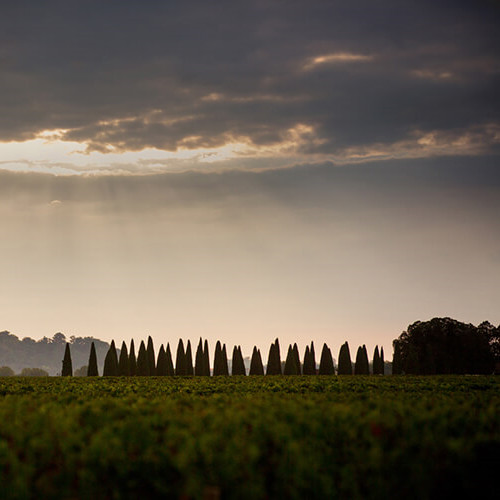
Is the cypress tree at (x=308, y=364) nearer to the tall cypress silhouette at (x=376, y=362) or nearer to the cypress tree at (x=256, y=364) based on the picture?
the cypress tree at (x=256, y=364)

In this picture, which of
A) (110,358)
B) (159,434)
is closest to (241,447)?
(159,434)

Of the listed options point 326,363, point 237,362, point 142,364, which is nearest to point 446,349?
point 326,363

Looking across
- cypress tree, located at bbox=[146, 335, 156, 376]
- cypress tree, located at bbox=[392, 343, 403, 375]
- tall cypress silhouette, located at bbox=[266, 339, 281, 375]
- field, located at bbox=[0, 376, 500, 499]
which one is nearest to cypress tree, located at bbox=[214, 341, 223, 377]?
tall cypress silhouette, located at bbox=[266, 339, 281, 375]

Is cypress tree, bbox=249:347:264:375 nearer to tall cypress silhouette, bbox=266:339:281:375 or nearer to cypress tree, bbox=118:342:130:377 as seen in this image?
tall cypress silhouette, bbox=266:339:281:375

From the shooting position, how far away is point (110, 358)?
3317 inches

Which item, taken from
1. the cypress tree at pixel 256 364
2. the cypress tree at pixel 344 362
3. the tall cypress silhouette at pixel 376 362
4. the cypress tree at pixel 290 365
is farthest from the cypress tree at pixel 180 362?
the tall cypress silhouette at pixel 376 362

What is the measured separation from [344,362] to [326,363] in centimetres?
286

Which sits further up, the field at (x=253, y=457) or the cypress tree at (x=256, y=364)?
the field at (x=253, y=457)

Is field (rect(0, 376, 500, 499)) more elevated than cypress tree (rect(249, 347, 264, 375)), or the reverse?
field (rect(0, 376, 500, 499))

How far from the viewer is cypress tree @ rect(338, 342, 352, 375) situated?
89.0 metres

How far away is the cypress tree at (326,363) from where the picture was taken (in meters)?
87.1

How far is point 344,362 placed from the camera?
8912 cm

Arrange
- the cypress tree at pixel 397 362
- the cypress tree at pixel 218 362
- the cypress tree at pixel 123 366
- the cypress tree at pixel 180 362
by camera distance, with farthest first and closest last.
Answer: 1. the cypress tree at pixel 218 362
2. the cypress tree at pixel 180 362
3. the cypress tree at pixel 397 362
4. the cypress tree at pixel 123 366

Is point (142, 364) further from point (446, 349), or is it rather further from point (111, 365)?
point (446, 349)
